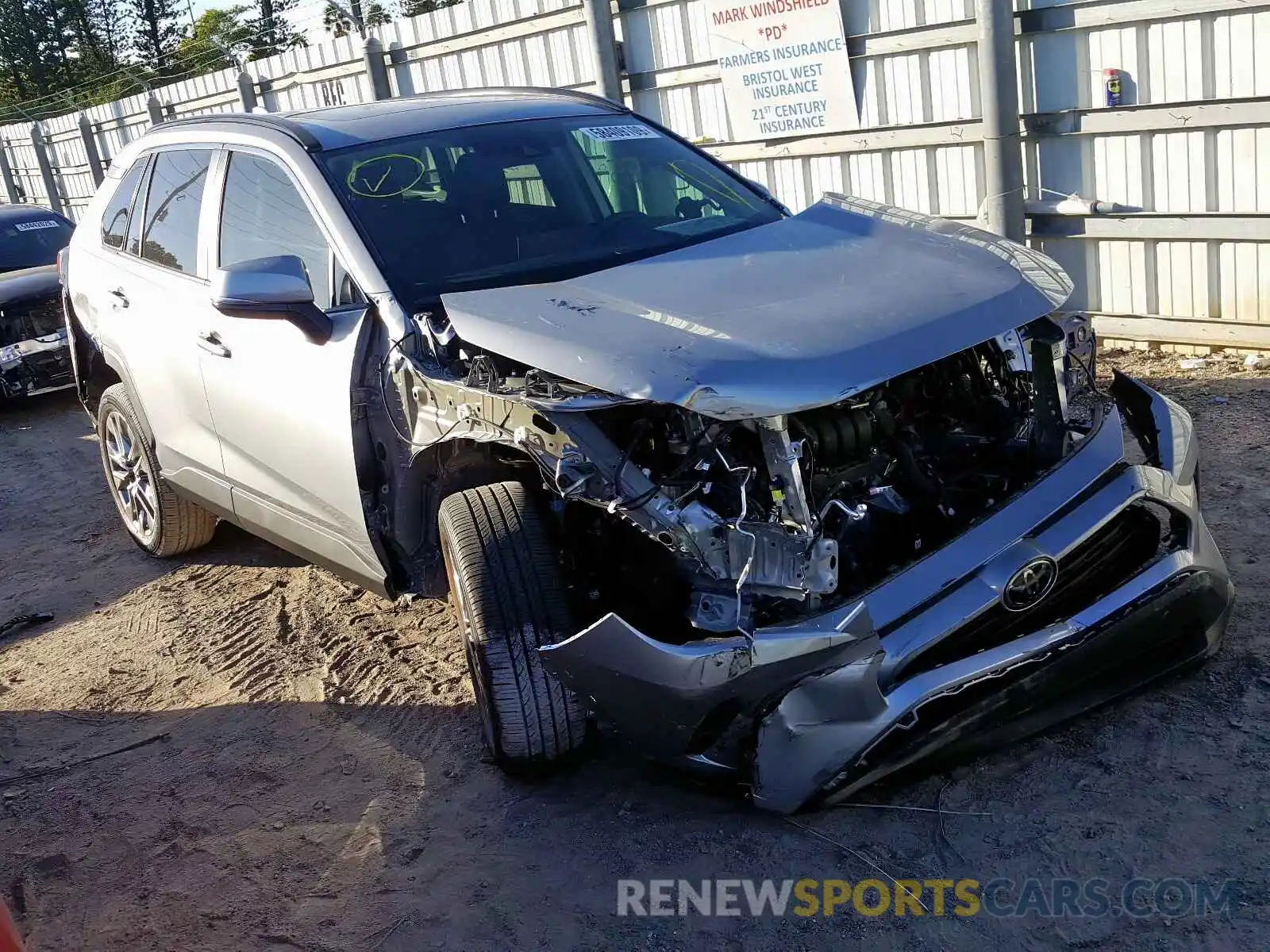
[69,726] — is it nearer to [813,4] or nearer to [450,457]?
[450,457]

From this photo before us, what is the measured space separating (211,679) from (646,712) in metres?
2.27

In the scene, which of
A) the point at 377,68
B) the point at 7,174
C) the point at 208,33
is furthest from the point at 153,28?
the point at 377,68

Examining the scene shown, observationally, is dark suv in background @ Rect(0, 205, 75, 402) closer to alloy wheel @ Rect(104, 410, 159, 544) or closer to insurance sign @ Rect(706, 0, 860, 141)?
alloy wheel @ Rect(104, 410, 159, 544)


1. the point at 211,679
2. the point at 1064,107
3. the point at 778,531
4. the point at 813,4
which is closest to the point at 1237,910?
the point at 778,531

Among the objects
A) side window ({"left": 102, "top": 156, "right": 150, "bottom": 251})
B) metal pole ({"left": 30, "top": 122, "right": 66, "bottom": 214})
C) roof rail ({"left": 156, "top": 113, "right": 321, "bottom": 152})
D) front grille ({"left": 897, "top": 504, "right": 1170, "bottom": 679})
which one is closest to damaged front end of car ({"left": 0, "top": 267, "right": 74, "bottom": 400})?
side window ({"left": 102, "top": 156, "right": 150, "bottom": 251})

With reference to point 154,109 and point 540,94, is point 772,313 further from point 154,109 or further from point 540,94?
point 154,109

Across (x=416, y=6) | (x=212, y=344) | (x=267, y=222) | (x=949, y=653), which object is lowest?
(x=949, y=653)

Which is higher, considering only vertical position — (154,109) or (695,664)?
(154,109)

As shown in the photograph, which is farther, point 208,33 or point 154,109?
point 208,33

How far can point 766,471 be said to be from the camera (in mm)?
3066

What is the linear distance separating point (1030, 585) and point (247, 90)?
13139mm

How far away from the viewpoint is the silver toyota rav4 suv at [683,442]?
9.73ft

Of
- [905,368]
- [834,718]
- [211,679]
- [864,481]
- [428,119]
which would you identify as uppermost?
[428,119]

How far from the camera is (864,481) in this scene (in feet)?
10.9
